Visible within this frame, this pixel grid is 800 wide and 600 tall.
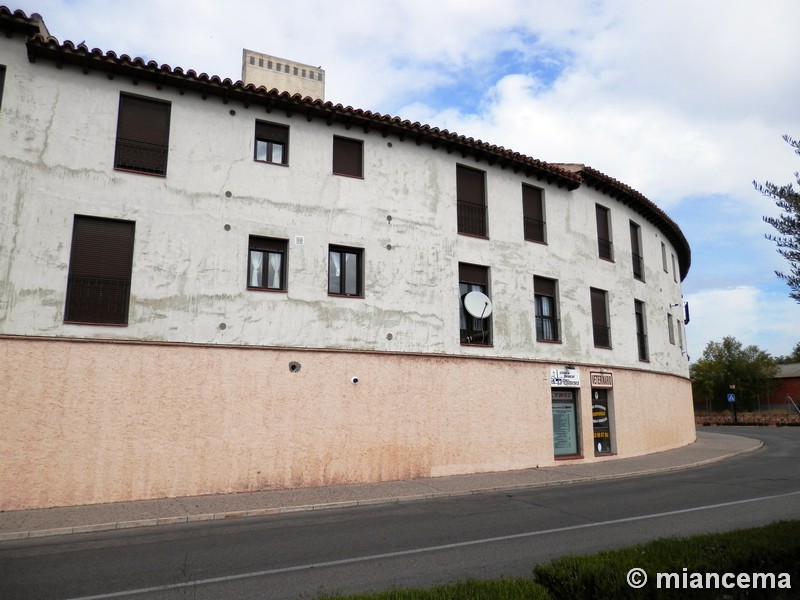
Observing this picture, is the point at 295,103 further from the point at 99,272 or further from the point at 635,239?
the point at 635,239

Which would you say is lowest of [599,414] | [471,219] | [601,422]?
[601,422]

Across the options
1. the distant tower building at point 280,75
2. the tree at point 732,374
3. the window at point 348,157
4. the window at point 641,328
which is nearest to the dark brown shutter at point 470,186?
the window at point 348,157

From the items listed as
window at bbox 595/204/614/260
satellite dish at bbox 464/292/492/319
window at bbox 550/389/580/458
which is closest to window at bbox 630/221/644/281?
window at bbox 595/204/614/260

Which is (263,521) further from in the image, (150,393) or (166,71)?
(166,71)

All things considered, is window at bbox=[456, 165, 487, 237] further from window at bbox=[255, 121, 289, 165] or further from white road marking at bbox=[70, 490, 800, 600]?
white road marking at bbox=[70, 490, 800, 600]

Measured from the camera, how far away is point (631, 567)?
177 inches

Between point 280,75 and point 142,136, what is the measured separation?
5876mm

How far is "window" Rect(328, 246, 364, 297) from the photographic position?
13.9 meters

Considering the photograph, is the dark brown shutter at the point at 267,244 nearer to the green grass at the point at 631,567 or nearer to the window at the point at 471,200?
the window at the point at 471,200

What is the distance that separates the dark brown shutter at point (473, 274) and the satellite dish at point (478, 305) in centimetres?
48

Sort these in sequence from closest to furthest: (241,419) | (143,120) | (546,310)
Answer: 1. (241,419)
2. (143,120)
3. (546,310)

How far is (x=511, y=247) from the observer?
1677 centimetres

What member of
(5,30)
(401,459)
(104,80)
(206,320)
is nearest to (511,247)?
(401,459)

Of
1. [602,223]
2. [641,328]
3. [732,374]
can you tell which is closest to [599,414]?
[641,328]
